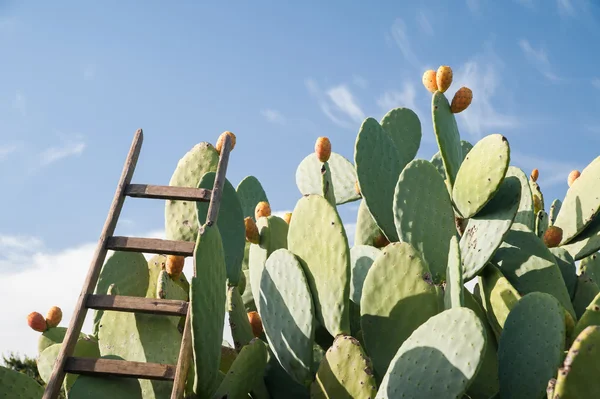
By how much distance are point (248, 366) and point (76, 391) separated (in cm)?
62

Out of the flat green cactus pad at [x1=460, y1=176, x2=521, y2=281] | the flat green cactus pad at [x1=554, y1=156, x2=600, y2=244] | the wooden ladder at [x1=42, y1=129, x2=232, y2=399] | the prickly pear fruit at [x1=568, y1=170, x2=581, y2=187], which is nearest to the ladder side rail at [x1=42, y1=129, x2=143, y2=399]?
the wooden ladder at [x1=42, y1=129, x2=232, y2=399]

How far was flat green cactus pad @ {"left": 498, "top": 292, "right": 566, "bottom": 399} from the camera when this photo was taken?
2.46 m

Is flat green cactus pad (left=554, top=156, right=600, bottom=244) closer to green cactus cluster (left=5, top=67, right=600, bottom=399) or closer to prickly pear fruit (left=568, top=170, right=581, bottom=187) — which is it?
green cactus cluster (left=5, top=67, right=600, bottom=399)

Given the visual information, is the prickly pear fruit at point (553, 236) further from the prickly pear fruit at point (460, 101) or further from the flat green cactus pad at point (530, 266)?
the prickly pear fruit at point (460, 101)

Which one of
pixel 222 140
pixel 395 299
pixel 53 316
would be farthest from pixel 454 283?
pixel 53 316

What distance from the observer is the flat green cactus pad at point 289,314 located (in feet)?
9.04

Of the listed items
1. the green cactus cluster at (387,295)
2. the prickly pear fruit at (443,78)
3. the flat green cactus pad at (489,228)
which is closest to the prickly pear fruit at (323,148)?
the green cactus cluster at (387,295)

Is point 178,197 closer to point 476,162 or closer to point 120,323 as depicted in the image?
point 120,323

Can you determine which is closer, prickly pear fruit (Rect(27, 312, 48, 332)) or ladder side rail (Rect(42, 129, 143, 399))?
ladder side rail (Rect(42, 129, 143, 399))

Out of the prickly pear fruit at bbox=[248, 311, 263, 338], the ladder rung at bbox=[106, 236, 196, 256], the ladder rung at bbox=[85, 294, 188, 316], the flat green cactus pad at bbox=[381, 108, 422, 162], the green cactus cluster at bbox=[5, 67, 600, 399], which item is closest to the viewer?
the green cactus cluster at bbox=[5, 67, 600, 399]

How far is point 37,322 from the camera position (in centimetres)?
365

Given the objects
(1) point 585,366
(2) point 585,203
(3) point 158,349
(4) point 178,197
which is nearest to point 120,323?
(3) point 158,349

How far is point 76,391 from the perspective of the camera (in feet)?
8.90

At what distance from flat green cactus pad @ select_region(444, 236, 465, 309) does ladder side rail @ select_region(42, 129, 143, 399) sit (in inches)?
52.7
